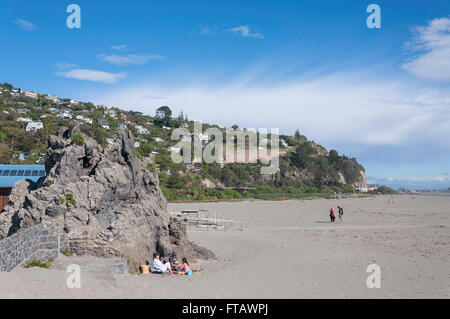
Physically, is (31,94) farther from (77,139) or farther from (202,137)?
(77,139)

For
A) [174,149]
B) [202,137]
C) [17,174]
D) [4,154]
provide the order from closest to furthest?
[17,174] < [4,154] < [174,149] < [202,137]

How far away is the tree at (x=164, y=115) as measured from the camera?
115 meters

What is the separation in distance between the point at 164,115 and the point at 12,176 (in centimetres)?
10116

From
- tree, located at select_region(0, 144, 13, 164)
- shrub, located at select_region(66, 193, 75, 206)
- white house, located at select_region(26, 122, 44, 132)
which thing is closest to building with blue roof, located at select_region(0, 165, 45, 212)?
shrub, located at select_region(66, 193, 75, 206)

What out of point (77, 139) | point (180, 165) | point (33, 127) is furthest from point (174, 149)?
point (77, 139)

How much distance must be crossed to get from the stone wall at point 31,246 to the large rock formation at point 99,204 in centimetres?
42

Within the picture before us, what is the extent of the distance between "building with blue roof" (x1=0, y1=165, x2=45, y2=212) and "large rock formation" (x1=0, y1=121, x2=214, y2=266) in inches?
153

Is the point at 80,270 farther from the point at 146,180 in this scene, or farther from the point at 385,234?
the point at 385,234

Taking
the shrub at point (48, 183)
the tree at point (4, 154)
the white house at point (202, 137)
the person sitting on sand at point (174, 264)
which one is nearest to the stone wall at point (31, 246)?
the shrub at point (48, 183)

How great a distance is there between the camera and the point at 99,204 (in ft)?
39.4

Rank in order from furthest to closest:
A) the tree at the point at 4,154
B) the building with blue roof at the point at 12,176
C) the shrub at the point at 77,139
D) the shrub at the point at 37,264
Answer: the tree at the point at 4,154 → the building with blue roof at the point at 12,176 → the shrub at the point at 77,139 → the shrub at the point at 37,264

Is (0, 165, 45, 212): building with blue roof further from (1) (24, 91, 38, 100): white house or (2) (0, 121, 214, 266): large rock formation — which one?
(1) (24, 91, 38, 100): white house

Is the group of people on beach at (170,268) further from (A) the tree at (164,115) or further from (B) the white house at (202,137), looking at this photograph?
(A) the tree at (164,115)

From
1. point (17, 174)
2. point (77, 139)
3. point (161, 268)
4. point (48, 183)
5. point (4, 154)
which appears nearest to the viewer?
point (161, 268)
